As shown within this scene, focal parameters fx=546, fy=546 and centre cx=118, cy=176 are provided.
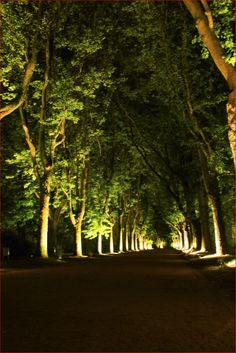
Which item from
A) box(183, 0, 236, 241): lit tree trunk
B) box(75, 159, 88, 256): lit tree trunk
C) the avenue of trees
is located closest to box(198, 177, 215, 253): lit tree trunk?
the avenue of trees

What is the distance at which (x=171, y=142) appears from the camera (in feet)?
148

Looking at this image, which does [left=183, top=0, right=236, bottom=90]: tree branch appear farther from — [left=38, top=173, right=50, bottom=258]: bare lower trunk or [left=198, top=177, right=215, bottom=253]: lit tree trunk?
[left=198, top=177, right=215, bottom=253]: lit tree trunk

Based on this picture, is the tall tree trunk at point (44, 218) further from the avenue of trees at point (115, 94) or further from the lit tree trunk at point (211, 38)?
the lit tree trunk at point (211, 38)

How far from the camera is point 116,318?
9945 mm

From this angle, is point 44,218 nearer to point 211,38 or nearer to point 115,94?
point 115,94

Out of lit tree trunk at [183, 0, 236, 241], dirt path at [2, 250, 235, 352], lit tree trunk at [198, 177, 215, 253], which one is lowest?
dirt path at [2, 250, 235, 352]

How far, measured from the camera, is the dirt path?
7.71m

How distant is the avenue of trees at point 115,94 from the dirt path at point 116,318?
18.5ft

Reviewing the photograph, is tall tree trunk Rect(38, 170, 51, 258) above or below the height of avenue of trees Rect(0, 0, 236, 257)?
below

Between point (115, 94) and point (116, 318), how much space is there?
35242mm

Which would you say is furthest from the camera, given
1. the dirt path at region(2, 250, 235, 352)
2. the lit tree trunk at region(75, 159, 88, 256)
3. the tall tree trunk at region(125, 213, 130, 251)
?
the tall tree trunk at region(125, 213, 130, 251)

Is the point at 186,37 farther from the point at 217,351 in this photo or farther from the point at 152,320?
the point at 217,351

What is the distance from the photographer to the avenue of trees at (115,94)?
25672 mm

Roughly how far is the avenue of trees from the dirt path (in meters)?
5.63
